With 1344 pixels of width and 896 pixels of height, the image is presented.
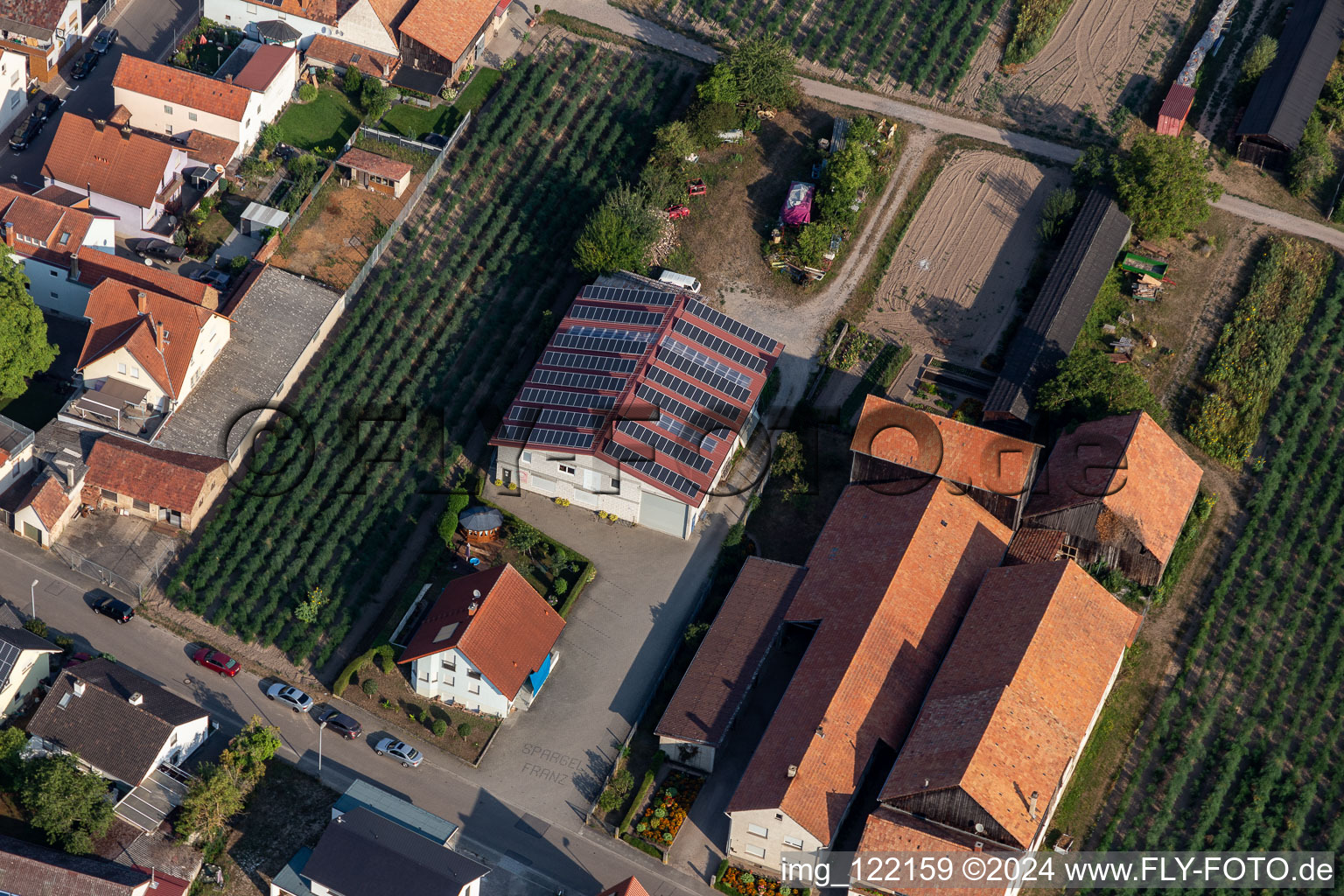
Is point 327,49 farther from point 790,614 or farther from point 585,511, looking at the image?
point 790,614

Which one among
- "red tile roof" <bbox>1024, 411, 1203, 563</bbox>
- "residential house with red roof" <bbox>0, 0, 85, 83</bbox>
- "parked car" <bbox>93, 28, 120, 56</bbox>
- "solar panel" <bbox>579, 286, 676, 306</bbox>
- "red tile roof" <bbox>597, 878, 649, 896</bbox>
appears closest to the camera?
"red tile roof" <bbox>597, 878, 649, 896</bbox>

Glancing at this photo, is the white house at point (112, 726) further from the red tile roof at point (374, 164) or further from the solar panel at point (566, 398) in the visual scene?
the red tile roof at point (374, 164)

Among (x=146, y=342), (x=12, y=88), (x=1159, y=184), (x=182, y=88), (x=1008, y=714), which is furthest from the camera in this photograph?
(x=12, y=88)

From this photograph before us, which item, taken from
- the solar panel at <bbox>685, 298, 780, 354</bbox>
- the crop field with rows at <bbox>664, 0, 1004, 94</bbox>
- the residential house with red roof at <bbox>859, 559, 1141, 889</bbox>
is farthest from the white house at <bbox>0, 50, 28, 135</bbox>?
the residential house with red roof at <bbox>859, 559, 1141, 889</bbox>

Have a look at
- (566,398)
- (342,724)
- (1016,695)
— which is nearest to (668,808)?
(342,724)

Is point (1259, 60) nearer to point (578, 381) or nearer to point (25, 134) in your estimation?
point (578, 381)

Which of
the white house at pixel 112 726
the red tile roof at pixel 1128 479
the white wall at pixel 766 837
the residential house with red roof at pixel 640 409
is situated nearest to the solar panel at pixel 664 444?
the residential house with red roof at pixel 640 409

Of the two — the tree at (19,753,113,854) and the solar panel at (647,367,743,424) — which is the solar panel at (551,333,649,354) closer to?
the solar panel at (647,367,743,424)
